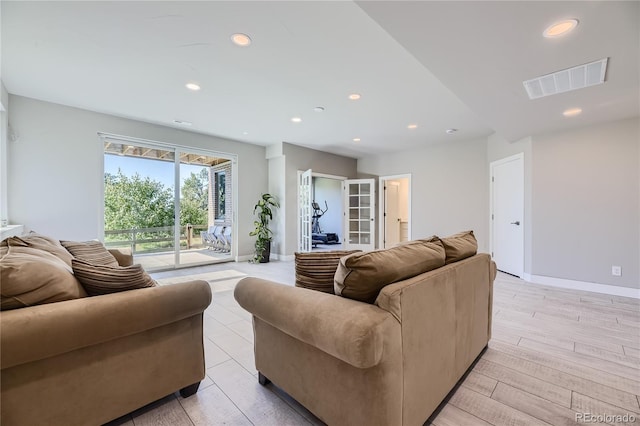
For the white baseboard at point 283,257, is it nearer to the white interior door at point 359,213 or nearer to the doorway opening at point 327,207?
the white interior door at point 359,213

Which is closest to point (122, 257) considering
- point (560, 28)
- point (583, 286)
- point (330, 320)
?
point (330, 320)

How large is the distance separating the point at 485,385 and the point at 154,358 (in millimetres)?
1971

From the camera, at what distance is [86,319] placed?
1.17m

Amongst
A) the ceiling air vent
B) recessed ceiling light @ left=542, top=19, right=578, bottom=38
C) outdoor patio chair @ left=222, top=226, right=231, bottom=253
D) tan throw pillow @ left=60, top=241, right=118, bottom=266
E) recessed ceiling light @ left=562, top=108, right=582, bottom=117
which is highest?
recessed ceiling light @ left=542, top=19, right=578, bottom=38

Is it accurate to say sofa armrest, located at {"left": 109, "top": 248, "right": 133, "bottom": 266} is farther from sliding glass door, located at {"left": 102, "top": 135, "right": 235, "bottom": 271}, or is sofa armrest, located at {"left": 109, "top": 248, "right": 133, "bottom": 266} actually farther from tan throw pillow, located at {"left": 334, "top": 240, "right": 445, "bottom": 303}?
tan throw pillow, located at {"left": 334, "top": 240, "right": 445, "bottom": 303}

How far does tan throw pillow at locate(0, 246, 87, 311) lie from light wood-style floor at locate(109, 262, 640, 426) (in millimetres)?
763

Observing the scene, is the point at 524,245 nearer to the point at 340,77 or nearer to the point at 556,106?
the point at 556,106

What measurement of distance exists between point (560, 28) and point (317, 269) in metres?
2.26

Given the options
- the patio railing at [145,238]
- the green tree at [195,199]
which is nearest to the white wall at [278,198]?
the green tree at [195,199]

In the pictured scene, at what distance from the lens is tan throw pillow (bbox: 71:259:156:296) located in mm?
1334

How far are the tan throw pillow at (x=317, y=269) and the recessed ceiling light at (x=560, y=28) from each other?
6.57 ft

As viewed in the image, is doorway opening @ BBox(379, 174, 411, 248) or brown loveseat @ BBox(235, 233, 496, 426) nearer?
brown loveseat @ BBox(235, 233, 496, 426)

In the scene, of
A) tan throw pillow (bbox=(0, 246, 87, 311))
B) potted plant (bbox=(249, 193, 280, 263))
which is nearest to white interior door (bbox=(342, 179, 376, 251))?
potted plant (bbox=(249, 193, 280, 263))
